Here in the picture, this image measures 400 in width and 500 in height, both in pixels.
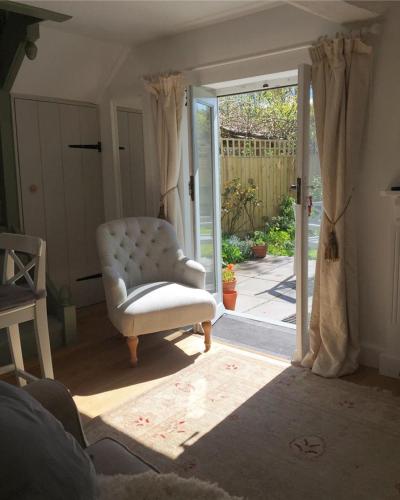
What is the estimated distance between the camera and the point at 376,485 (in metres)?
1.89

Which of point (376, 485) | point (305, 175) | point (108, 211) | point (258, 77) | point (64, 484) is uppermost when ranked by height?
point (258, 77)

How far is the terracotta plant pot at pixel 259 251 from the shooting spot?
6609 mm

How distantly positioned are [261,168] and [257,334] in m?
4.21

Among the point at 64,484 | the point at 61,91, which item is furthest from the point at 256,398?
the point at 61,91

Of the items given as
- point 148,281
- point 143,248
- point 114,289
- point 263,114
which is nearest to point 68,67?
point 143,248

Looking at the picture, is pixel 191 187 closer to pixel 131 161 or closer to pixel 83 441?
pixel 131 161

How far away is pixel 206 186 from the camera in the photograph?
3844 mm

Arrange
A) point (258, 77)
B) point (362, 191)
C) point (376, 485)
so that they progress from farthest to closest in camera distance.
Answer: point (258, 77), point (362, 191), point (376, 485)

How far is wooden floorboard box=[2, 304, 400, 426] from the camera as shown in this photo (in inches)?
108

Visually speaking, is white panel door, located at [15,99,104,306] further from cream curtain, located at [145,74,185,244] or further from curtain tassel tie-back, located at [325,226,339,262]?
curtain tassel tie-back, located at [325,226,339,262]

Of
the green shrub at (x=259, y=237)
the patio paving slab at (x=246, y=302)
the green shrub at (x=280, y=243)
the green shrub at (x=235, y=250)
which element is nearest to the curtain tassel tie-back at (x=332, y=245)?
the patio paving slab at (x=246, y=302)

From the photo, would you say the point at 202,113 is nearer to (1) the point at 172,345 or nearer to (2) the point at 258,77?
(2) the point at 258,77

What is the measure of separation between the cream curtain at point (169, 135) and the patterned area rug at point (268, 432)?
1366 mm

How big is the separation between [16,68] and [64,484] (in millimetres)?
3164
